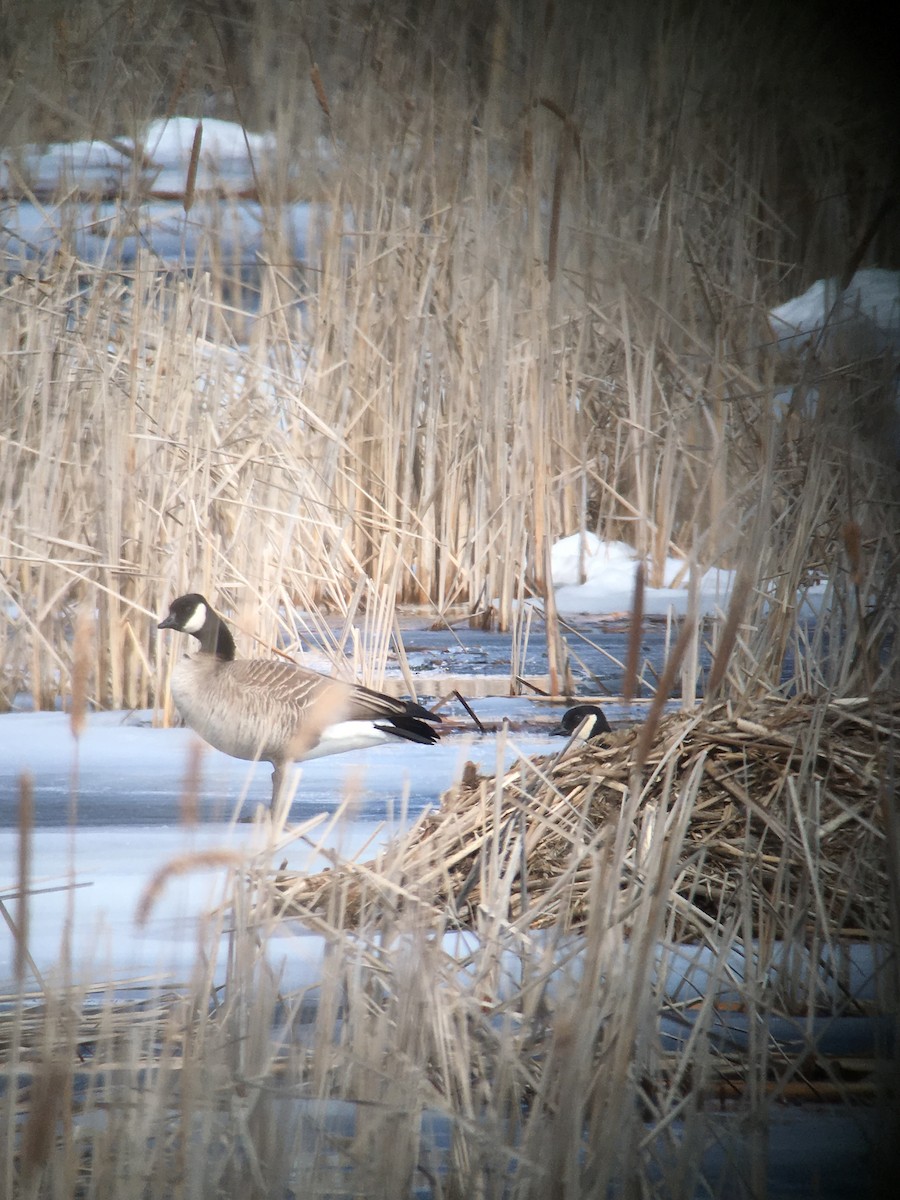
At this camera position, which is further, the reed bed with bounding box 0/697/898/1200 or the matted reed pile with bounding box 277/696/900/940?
the matted reed pile with bounding box 277/696/900/940

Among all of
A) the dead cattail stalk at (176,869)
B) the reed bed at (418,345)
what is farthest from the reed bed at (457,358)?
the dead cattail stalk at (176,869)

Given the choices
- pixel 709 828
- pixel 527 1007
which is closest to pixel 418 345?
pixel 709 828

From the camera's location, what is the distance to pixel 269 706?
1.52m

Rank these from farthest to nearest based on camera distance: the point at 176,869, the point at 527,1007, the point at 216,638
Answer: the point at 216,638
the point at 176,869
the point at 527,1007

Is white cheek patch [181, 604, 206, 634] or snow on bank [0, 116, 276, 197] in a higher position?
snow on bank [0, 116, 276, 197]

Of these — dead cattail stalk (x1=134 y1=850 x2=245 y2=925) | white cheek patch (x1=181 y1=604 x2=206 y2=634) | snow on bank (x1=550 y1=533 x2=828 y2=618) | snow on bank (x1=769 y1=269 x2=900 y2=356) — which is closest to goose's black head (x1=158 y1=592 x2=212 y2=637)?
white cheek patch (x1=181 y1=604 x2=206 y2=634)

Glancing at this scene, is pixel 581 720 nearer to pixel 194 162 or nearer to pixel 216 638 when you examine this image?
pixel 216 638

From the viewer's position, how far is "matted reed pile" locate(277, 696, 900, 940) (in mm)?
1392

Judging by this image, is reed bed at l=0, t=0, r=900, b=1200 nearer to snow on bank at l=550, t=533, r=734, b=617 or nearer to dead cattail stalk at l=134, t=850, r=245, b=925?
snow on bank at l=550, t=533, r=734, b=617

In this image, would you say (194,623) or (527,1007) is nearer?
(527,1007)

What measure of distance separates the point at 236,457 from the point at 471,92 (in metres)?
0.58

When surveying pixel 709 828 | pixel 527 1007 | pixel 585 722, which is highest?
pixel 585 722

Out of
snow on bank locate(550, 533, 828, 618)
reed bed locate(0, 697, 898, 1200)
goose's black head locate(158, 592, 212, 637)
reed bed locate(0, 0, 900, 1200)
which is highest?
reed bed locate(0, 0, 900, 1200)

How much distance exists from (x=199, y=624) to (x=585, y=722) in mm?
514
